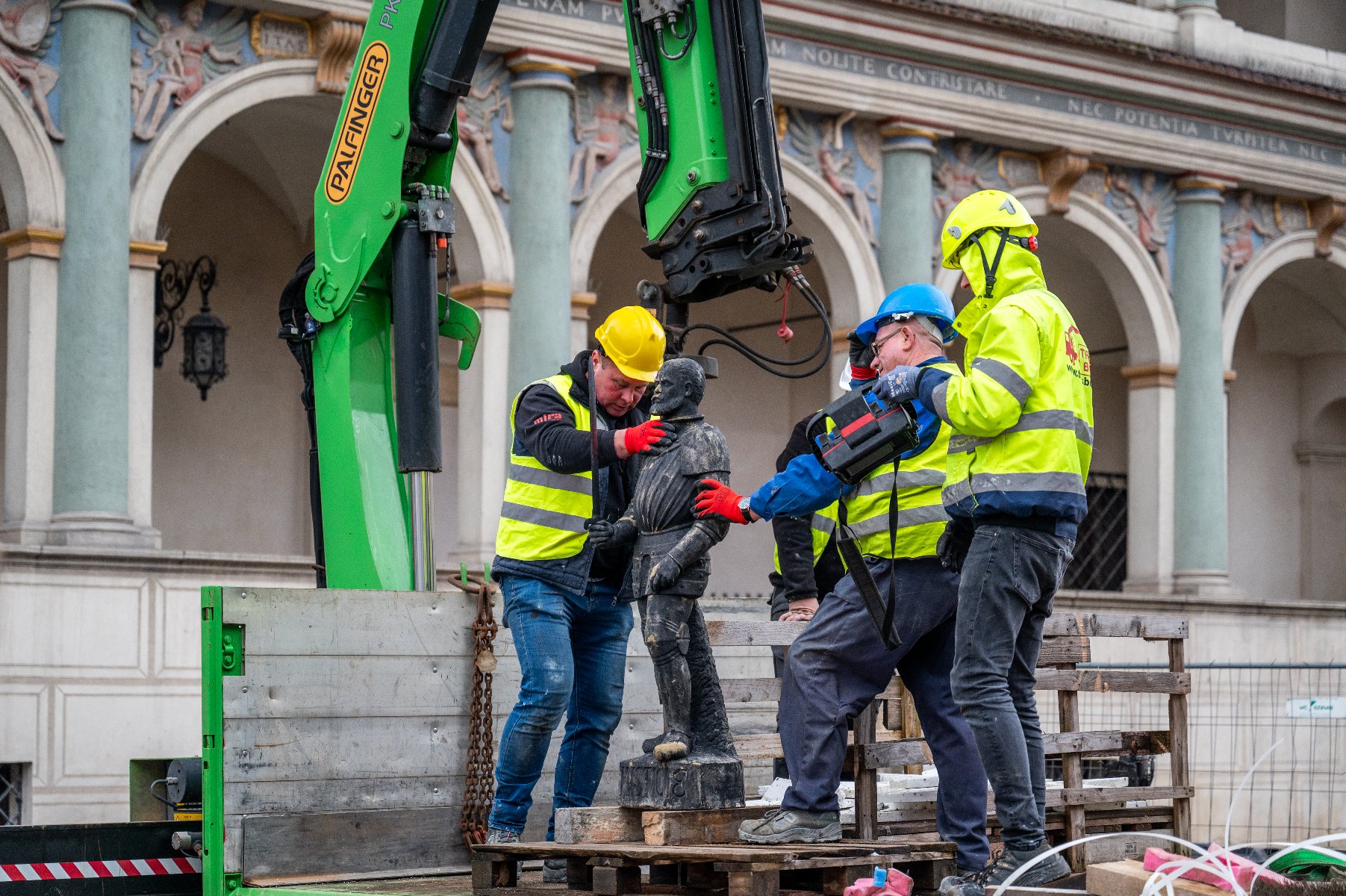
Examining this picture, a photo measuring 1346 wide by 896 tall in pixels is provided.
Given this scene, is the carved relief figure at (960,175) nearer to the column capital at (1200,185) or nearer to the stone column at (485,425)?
the column capital at (1200,185)

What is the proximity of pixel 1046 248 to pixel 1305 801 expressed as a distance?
6.70 metres

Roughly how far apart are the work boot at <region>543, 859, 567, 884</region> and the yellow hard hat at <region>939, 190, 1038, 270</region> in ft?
7.58

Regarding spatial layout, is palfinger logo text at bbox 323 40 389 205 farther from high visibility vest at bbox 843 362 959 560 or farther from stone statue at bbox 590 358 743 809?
high visibility vest at bbox 843 362 959 560

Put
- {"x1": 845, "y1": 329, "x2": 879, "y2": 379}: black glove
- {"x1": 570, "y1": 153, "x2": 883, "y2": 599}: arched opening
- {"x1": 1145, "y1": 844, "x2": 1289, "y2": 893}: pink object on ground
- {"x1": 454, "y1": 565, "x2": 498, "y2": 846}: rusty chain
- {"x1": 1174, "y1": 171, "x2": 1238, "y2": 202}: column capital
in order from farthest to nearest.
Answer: {"x1": 570, "y1": 153, "x2": 883, "y2": 599}: arched opening → {"x1": 1174, "y1": 171, "x2": 1238, "y2": 202}: column capital → {"x1": 454, "y1": 565, "x2": 498, "y2": 846}: rusty chain → {"x1": 845, "y1": 329, "x2": 879, "y2": 379}: black glove → {"x1": 1145, "y1": 844, "x2": 1289, "y2": 893}: pink object on ground

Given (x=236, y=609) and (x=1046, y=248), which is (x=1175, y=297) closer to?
(x=1046, y=248)

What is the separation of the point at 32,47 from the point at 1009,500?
30.8 ft

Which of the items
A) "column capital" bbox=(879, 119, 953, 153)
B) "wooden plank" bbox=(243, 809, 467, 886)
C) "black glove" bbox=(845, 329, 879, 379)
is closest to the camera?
"wooden plank" bbox=(243, 809, 467, 886)

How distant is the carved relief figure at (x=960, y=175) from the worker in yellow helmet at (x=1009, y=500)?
11.6m

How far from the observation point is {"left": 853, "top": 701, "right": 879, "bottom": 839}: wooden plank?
6707 millimetres

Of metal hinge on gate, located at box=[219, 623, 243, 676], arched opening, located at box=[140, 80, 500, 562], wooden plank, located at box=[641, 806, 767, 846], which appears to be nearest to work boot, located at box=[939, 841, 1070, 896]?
wooden plank, located at box=[641, 806, 767, 846]

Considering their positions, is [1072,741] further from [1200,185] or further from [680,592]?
[1200,185]

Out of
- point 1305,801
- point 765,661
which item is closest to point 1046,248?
point 1305,801

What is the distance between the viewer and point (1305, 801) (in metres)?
15.8

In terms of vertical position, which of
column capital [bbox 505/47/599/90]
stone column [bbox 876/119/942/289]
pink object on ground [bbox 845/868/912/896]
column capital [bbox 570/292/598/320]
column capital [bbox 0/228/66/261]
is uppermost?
column capital [bbox 505/47/599/90]
